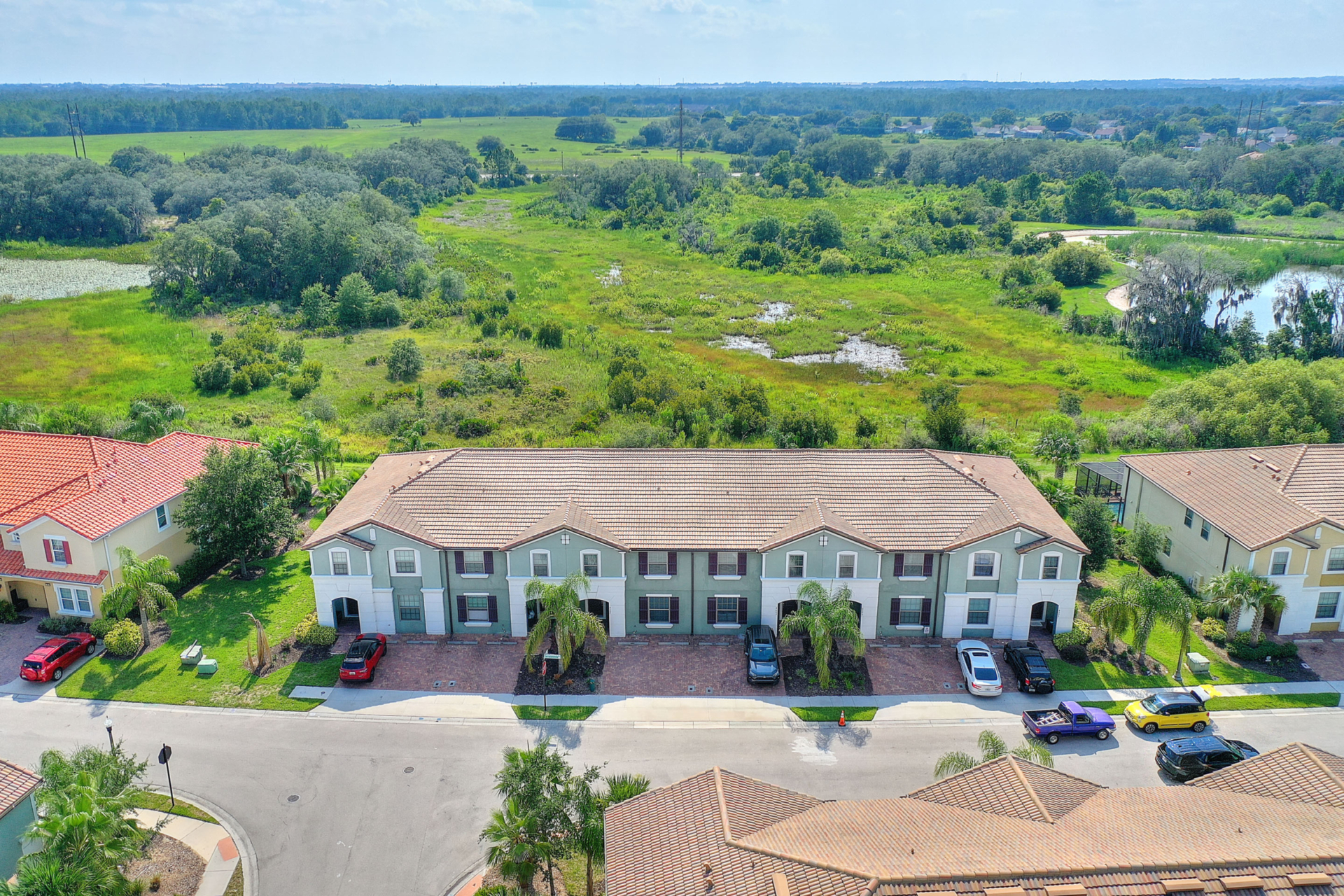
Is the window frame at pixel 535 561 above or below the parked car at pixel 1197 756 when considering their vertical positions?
above

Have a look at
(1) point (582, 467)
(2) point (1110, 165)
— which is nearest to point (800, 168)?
(2) point (1110, 165)

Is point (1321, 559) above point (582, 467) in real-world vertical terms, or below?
below

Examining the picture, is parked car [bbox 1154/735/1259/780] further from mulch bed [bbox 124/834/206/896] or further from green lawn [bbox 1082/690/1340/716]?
mulch bed [bbox 124/834/206/896]

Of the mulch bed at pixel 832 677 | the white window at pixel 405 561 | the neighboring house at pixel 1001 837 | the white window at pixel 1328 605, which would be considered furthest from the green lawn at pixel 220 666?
the white window at pixel 1328 605

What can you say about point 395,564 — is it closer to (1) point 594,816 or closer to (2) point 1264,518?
(1) point 594,816

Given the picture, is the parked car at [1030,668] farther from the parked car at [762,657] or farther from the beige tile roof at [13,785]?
the beige tile roof at [13,785]

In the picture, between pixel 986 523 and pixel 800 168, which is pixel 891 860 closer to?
pixel 986 523

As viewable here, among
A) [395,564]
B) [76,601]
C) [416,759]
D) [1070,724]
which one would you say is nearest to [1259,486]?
[1070,724]
